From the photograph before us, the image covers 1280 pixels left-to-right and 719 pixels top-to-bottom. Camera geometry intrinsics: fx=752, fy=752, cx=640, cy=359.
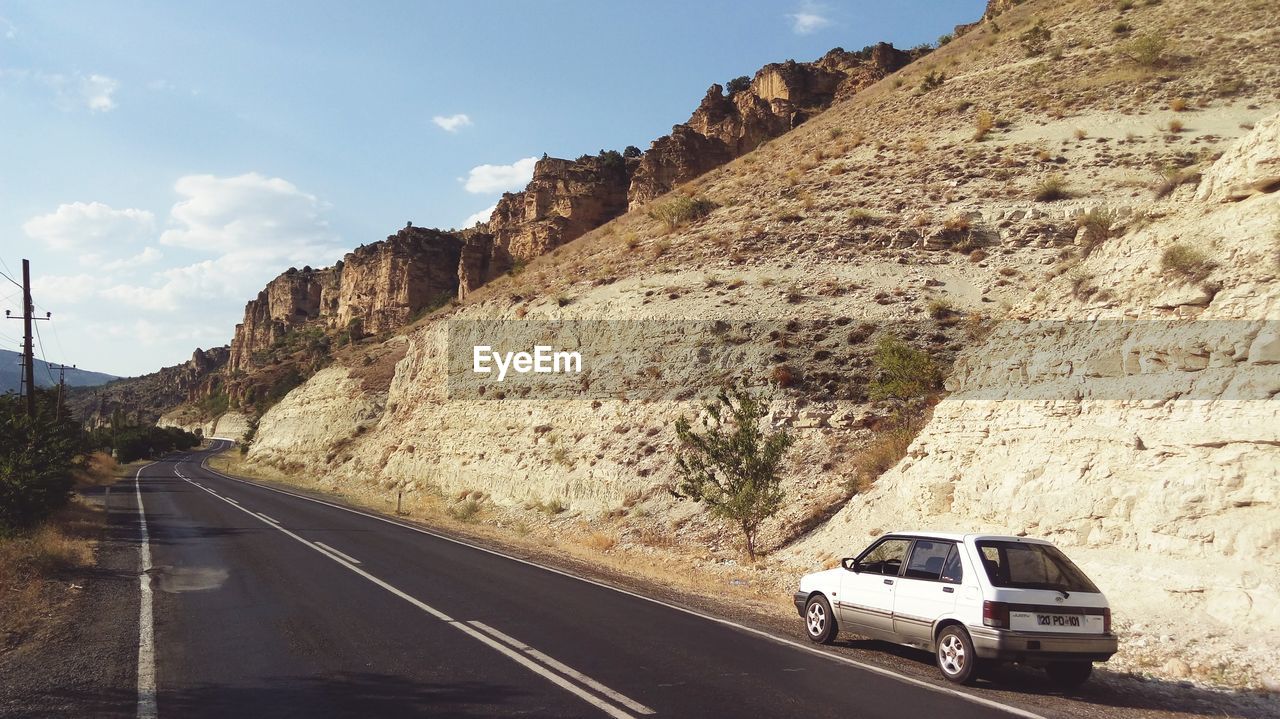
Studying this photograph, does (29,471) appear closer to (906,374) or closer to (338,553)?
(338,553)

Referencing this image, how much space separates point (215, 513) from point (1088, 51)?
45.4m

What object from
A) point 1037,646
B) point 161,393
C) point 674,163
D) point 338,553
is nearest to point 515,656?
point 1037,646

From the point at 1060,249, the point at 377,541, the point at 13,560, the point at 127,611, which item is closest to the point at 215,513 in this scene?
the point at 377,541

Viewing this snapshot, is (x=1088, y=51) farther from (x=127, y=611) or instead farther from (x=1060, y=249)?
(x=127, y=611)

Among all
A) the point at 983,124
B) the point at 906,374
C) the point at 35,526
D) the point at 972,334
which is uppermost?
the point at 983,124

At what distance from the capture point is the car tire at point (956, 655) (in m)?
7.62

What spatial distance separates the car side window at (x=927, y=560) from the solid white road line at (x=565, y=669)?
380cm

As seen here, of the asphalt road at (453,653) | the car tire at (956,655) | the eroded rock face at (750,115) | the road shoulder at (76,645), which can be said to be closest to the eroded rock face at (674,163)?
the eroded rock face at (750,115)

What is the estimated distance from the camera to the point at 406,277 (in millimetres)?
83625

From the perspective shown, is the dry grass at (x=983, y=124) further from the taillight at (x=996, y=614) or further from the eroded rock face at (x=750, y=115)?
the taillight at (x=996, y=614)

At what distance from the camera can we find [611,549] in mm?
19922

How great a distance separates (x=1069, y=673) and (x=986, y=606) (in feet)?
4.59

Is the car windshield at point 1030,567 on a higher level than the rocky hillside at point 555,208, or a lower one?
lower

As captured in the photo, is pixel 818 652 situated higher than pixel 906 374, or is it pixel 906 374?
pixel 906 374
